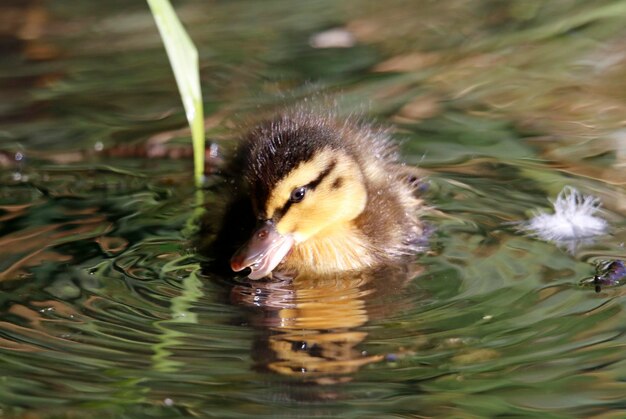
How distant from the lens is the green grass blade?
4410 mm

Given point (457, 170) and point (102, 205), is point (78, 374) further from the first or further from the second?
point (457, 170)

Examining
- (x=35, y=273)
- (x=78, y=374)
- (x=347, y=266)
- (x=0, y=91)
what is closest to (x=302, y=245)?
(x=347, y=266)

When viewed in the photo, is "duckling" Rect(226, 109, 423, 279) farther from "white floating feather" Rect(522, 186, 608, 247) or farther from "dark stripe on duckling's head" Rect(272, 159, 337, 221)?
"white floating feather" Rect(522, 186, 608, 247)

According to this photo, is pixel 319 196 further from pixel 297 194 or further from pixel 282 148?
pixel 282 148

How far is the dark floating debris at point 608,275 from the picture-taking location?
13.2 feet

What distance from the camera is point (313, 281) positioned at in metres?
4.34

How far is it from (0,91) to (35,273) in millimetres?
2229

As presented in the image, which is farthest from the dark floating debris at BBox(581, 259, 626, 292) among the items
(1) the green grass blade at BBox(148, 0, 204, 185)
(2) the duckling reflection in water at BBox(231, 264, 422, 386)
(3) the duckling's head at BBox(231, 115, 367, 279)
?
(1) the green grass blade at BBox(148, 0, 204, 185)

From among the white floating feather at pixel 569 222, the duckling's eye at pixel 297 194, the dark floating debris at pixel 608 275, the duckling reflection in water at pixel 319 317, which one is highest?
the white floating feather at pixel 569 222

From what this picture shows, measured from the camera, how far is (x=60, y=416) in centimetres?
332

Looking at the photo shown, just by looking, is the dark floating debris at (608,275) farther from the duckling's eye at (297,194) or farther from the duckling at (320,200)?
the duckling's eye at (297,194)

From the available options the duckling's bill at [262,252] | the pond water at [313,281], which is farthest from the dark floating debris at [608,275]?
the duckling's bill at [262,252]

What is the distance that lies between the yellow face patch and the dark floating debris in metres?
0.81

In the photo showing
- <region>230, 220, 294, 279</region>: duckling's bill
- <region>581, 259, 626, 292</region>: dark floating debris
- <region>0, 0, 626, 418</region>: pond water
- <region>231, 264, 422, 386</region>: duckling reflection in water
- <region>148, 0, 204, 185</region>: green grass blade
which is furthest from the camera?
<region>148, 0, 204, 185</region>: green grass blade
